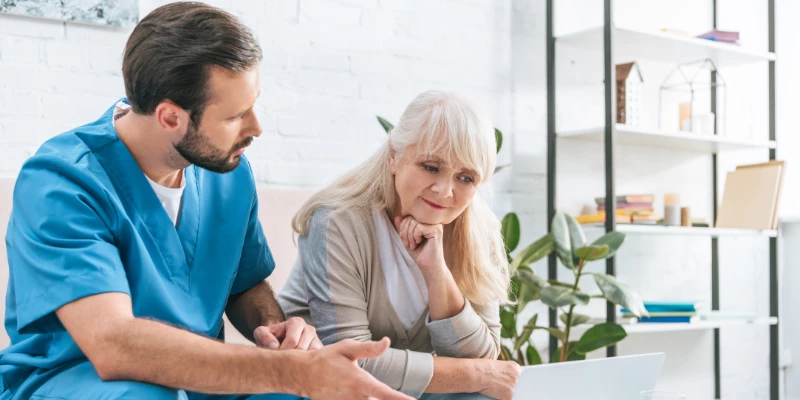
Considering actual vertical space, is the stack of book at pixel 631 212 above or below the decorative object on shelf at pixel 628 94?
below

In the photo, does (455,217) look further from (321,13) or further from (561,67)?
(561,67)

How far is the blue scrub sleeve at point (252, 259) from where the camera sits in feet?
5.21

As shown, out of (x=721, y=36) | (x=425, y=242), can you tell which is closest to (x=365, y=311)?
(x=425, y=242)

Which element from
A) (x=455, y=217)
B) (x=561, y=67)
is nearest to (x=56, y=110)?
(x=455, y=217)

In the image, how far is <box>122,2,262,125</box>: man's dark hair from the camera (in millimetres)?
1285

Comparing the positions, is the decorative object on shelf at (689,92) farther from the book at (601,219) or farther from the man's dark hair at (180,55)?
the man's dark hair at (180,55)

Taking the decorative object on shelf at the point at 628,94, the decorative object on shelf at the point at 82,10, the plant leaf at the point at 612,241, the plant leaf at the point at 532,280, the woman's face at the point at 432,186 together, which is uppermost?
the decorative object on shelf at the point at 82,10

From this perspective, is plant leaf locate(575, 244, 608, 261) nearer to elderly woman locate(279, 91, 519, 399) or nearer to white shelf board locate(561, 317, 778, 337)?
white shelf board locate(561, 317, 778, 337)

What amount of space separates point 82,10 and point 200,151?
1.17m

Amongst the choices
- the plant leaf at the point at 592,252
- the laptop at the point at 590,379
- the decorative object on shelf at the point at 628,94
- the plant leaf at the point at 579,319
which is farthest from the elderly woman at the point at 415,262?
the decorative object on shelf at the point at 628,94

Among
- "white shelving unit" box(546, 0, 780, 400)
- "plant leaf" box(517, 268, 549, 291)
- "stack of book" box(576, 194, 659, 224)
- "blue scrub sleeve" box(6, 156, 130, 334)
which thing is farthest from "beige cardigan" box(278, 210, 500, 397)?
"stack of book" box(576, 194, 659, 224)

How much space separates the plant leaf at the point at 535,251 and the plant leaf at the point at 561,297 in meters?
0.14

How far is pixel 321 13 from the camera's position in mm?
2721

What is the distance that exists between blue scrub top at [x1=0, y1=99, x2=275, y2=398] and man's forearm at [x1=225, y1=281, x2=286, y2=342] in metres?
0.06
